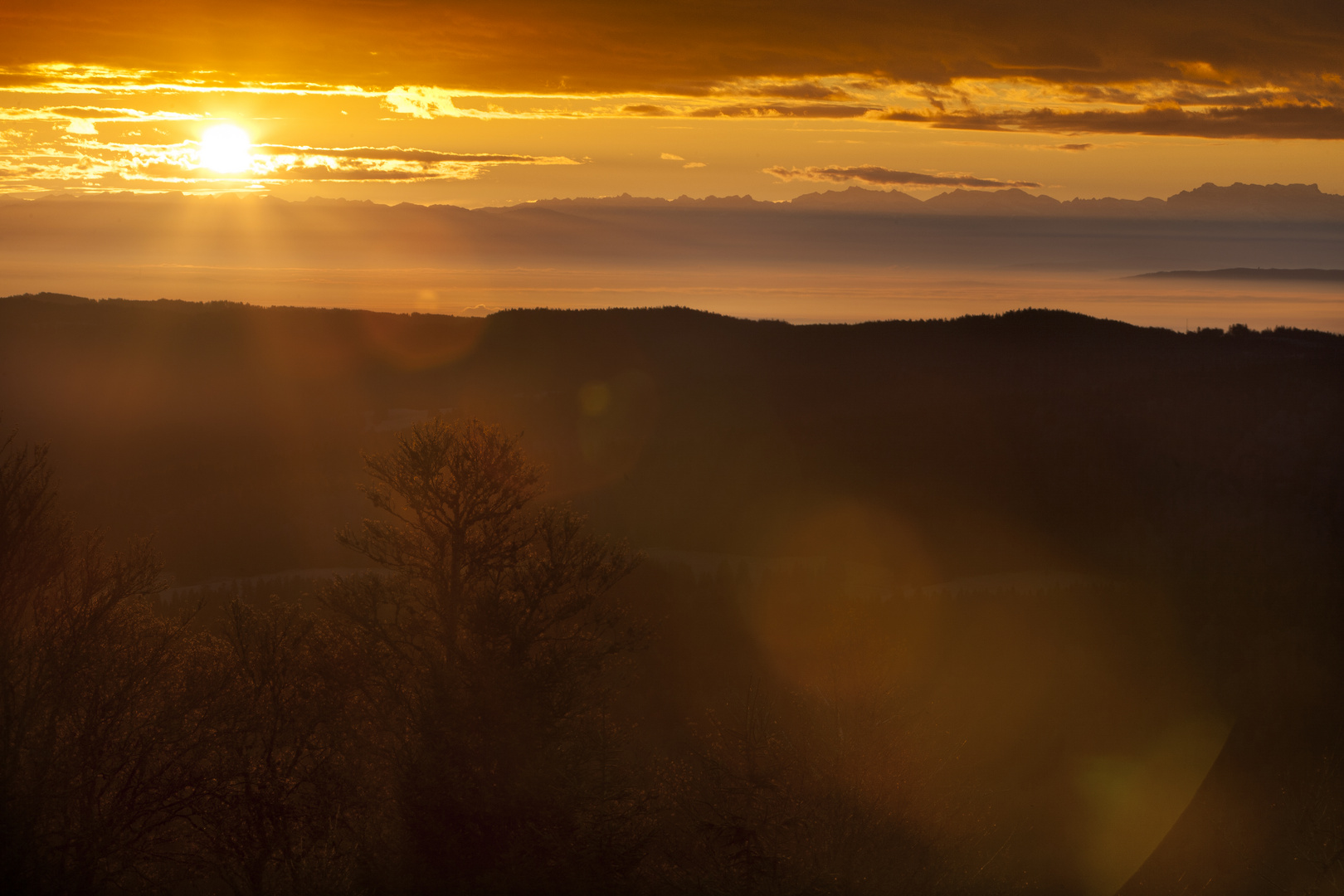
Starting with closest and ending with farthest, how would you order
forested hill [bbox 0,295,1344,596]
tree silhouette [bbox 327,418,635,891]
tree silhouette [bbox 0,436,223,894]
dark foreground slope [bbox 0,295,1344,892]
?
1. tree silhouette [bbox 0,436,223,894]
2. tree silhouette [bbox 327,418,635,891]
3. dark foreground slope [bbox 0,295,1344,892]
4. forested hill [bbox 0,295,1344,596]

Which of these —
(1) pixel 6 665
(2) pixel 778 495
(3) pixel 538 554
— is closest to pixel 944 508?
(2) pixel 778 495

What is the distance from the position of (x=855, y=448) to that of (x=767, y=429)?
35.7ft

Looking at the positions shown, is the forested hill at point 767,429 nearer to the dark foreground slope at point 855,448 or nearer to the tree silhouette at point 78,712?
the dark foreground slope at point 855,448

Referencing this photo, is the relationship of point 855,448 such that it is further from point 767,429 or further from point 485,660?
point 485,660

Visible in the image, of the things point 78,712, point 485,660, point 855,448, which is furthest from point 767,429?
point 78,712

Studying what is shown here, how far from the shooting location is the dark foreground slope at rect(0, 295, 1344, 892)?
81.8 metres

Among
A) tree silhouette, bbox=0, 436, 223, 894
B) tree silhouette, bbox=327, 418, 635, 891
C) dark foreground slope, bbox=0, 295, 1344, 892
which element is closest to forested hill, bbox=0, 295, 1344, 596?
dark foreground slope, bbox=0, 295, 1344, 892

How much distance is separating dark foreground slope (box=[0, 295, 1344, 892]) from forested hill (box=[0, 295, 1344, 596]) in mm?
453

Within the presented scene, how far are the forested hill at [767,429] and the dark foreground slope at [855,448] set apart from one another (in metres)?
0.45

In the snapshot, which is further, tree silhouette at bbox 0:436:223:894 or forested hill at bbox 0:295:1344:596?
forested hill at bbox 0:295:1344:596

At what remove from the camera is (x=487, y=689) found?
2138 centimetres

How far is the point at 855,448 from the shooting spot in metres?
128

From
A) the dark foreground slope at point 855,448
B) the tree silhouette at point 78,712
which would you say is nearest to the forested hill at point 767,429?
the dark foreground slope at point 855,448

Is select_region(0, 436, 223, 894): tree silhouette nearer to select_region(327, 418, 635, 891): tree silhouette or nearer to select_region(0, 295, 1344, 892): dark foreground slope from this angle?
select_region(327, 418, 635, 891): tree silhouette
